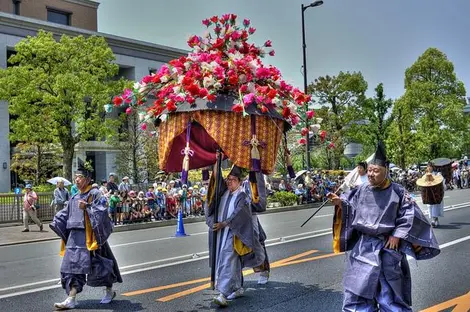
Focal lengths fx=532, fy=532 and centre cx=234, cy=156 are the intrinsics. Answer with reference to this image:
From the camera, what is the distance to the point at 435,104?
162 ft

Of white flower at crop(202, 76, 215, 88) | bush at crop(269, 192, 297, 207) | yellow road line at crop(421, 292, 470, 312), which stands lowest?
yellow road line at crop(421, 292, 470, 312)

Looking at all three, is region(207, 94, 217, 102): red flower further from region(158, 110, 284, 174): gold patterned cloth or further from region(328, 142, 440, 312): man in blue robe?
region(328, 142, 440, 312): man in blue robe

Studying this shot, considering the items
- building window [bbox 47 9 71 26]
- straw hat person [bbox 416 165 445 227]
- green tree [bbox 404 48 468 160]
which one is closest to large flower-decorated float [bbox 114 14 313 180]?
straw hat person [bbox 416 165 445 227]

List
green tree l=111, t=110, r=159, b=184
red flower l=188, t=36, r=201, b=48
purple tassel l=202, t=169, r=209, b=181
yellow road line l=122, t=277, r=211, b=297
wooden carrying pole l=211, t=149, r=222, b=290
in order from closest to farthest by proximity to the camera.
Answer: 1. wooden carrying pole l=211, t=149, r=222, b=290
2. red flower l=188, t=36, r=201, b=48
3. yellow road line l=122, t=277, r=211, b=297
4. purple tassel l=202, t=169, r=209, b=181
5. green tree l=111, t=110, r=159, b=184

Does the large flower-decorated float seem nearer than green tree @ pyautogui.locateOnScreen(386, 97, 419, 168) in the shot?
Yes

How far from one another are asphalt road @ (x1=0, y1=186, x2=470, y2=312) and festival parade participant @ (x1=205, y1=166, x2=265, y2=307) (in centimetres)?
32

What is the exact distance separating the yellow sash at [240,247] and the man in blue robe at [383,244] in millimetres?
1778

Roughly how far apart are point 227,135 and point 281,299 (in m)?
2.30

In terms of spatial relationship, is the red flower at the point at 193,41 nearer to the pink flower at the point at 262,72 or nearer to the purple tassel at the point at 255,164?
the pink flower at the point at 262,72

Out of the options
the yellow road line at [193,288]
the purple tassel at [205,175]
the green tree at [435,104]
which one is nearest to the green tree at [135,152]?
the green tree at [435,104]

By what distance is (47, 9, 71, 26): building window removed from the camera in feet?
155

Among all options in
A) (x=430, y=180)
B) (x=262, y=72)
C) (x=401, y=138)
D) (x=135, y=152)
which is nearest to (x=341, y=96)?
(x=401, y=138)

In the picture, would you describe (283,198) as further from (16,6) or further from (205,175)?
(16,6)

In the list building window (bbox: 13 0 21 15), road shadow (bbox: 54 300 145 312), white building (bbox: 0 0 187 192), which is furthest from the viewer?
building window (bbox: 13 0 21 15)
